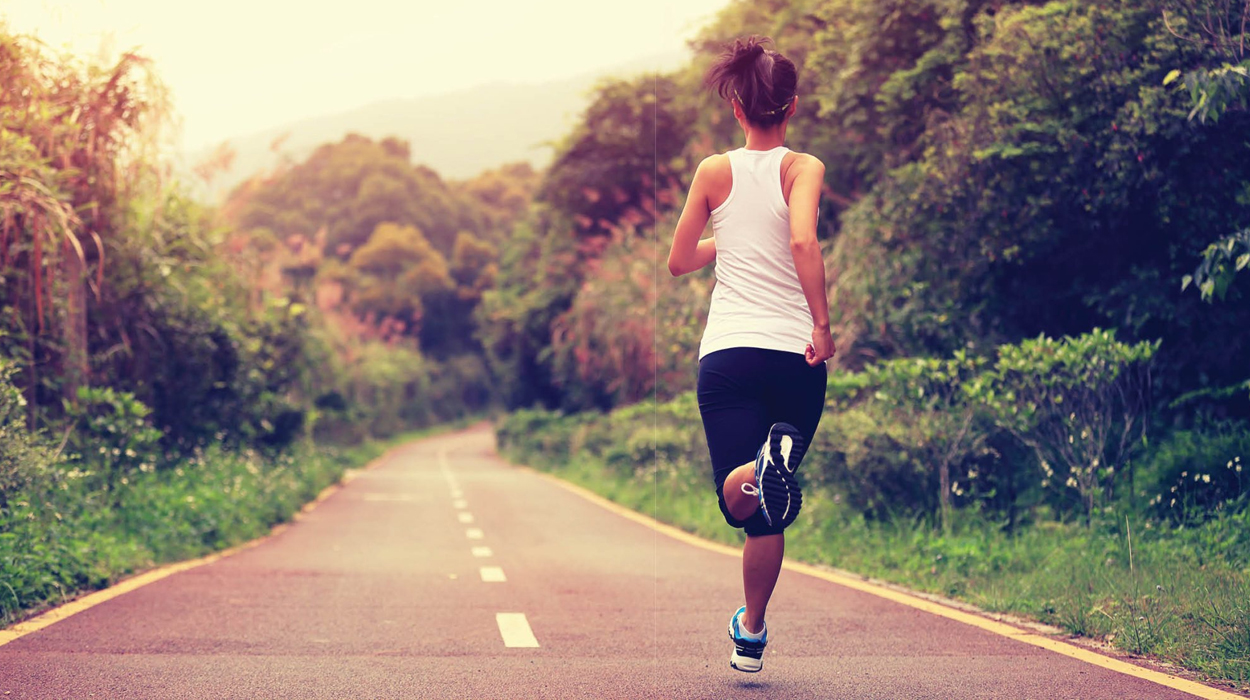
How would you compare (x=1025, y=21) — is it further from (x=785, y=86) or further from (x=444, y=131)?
(x=444, y=131)

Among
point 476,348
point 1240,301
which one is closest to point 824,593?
point 1240,301

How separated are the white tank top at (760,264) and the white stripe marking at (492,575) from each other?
14.2 feet

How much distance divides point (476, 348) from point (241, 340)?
53791mm

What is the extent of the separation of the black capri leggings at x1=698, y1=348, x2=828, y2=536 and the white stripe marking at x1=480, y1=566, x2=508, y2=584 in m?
4.19

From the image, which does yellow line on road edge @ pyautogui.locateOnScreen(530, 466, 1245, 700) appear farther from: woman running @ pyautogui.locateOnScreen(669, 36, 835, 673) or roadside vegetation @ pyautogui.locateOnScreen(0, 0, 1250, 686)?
woman running @ pyautogui.locateOnScreen(669, 36, 835, 673)

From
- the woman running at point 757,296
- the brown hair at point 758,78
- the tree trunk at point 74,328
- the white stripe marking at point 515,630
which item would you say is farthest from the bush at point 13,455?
the brown hair at point 758,78

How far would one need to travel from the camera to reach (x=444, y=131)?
424ft

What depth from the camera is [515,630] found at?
5.84m

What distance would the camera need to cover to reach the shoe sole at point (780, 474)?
3.87 metres

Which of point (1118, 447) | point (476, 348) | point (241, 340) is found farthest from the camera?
point (476, 348)

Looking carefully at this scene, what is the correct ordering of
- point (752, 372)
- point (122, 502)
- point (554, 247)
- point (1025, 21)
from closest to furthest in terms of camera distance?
point (752, 372) < point (122, 502) < point (1025, 21) < point (554, 247)

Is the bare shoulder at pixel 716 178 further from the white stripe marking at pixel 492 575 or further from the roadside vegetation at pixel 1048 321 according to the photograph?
the white stripe marking at pixel 492 575


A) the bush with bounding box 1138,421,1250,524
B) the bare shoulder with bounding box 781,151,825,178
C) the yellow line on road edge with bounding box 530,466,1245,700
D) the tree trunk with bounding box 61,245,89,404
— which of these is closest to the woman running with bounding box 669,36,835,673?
the bare shoulder with bounding box 781,151,825,178

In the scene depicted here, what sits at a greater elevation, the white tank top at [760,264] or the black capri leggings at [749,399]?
the white tank top at [760,264]
